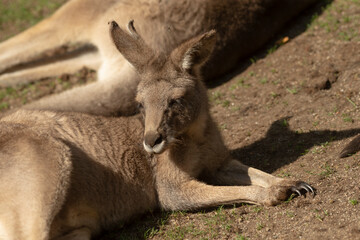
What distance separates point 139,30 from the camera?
299 inches

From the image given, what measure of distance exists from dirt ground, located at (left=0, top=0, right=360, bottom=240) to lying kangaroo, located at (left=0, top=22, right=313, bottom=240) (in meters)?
0.20

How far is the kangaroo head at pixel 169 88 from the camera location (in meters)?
5.21

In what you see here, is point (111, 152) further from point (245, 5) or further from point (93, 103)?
point (245, 5)

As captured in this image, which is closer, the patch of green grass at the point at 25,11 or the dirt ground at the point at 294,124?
the dirt ground at the point at 294,124

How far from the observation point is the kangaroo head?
5.21 meters

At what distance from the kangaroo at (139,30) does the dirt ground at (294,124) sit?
305 mm

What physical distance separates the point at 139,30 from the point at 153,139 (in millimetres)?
2896

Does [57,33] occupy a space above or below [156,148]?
above

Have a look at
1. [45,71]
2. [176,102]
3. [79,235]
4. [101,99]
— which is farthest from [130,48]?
[45,71]

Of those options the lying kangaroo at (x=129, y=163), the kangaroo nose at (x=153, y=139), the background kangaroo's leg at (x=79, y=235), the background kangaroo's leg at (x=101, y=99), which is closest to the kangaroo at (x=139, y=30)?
the background kangaroo's leg at (x=101, y=99)

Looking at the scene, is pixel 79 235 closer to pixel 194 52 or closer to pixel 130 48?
pixel 130 48

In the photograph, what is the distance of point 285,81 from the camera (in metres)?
7.38

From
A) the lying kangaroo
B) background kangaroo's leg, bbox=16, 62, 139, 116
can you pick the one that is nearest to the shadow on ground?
the lying kangaroo

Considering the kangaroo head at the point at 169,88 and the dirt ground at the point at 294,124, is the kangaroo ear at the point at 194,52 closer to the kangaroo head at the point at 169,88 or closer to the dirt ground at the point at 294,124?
the kangaroo head at the point at 169,88
